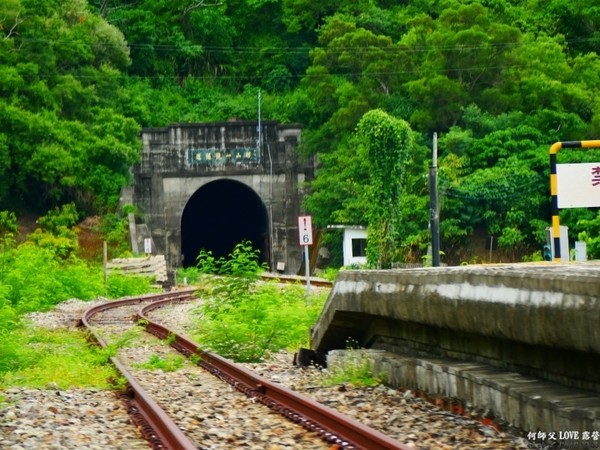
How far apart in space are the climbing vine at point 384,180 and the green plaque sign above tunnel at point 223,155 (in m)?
9.04

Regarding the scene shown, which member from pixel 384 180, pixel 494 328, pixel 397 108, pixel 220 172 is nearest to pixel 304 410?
pixel 494 328

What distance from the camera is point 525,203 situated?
1446 inches

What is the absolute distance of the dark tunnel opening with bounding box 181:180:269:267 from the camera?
162 ft

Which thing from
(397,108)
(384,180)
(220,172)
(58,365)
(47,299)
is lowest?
(47,299)

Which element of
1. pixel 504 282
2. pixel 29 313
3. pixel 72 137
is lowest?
pixel 29 313

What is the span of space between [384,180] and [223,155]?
10565 mm

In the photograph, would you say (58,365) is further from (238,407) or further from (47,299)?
(47,299)

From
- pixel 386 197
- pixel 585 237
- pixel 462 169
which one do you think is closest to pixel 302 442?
pixel 585 237

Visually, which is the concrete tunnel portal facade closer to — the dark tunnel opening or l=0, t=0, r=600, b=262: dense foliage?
l=0, t=0, r=600, b=262: dense foliage

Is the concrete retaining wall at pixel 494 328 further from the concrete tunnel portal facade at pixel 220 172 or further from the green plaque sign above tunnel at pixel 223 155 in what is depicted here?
the green plaque sign above tunnel at pixel 223 155

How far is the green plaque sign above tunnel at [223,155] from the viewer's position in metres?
44.9

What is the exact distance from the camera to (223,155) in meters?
45.0

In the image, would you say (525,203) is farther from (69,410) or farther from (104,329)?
(69,410)

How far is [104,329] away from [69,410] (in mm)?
9462
